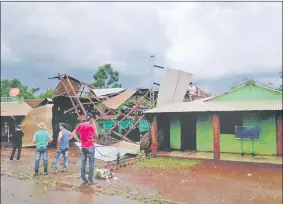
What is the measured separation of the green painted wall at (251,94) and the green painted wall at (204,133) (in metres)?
1.28

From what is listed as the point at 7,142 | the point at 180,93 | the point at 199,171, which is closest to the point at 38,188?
the point at 199,171

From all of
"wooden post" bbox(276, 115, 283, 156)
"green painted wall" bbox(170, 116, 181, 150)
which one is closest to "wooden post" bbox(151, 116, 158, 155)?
"green painted wall" bbox(170, 116, 181, 150)

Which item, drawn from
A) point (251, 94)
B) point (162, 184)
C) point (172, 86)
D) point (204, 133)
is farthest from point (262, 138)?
point (162, 184)

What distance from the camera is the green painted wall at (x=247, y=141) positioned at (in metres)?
13.7

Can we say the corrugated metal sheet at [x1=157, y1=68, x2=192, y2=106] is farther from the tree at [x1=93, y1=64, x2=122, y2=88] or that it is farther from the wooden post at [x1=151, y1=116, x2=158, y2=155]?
the tree at [x1=93, y1=64, x2=122, y2=88]

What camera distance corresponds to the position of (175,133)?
636 inches

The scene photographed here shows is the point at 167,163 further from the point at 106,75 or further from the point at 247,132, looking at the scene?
the point at 106,75

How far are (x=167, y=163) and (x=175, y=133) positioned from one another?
3280 mm

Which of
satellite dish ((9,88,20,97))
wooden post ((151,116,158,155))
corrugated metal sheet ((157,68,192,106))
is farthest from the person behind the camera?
corrugated metal sheet ((157,68,192,106))

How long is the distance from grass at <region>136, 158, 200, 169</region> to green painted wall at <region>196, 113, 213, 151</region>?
1.95 meters

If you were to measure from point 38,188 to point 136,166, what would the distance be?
5093mm

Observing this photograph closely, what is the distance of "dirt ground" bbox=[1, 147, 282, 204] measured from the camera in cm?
726

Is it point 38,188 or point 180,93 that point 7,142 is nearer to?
point 180,93

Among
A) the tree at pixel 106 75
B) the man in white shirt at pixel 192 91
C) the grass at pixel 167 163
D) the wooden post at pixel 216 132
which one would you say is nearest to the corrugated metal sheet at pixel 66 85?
the tree at pixel 106 75
